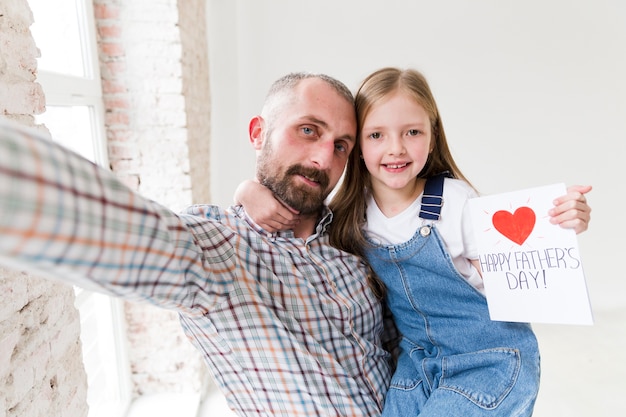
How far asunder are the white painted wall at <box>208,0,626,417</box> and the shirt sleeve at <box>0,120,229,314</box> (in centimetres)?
262

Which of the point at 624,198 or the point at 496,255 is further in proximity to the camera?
the point at 624,198

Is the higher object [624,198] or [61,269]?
[61,269]

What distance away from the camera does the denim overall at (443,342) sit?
1.02 m

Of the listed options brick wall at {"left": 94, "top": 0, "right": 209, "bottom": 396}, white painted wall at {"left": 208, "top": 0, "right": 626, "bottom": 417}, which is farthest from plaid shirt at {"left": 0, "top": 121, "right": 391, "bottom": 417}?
white painted wall at {"left": 208, "top": 0, "right": 626, "bottom": 417}

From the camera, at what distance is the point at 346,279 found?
1171mm

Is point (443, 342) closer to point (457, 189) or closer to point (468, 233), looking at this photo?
point (468, 233)

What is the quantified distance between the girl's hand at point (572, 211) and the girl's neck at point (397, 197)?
1.40ft

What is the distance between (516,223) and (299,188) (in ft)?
1.89

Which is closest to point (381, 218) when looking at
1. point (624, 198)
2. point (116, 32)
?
point (116, 32)

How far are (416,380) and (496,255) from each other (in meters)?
0.40

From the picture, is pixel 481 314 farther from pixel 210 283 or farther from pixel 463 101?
pixel 463 101

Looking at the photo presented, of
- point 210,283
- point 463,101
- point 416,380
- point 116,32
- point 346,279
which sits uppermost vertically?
point 116,32

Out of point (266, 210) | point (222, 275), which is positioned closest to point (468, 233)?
point (266, 210)

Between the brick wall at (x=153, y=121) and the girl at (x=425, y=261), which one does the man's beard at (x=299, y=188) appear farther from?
the brick wall at (x=153, y=121)
